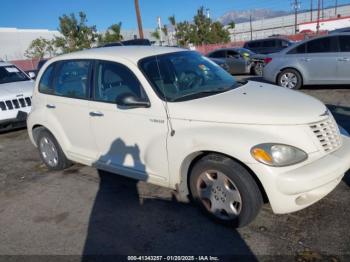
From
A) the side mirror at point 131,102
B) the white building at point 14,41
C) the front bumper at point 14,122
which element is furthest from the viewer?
the white building at point 14,41

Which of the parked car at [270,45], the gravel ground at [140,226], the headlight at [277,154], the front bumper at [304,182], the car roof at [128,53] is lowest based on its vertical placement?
the gravel ground at [140,226]

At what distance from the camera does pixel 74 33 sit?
32406 mm

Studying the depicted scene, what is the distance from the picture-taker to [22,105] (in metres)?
8.13

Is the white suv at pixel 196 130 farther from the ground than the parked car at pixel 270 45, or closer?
farther from the ground

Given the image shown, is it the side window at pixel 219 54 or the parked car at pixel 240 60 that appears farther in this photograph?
the side window at pixel 219 54

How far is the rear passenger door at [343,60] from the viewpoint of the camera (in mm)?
9138

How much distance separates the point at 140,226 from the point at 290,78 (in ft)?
26.2

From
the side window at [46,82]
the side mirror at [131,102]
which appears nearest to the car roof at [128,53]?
the side mirror at [131,102]

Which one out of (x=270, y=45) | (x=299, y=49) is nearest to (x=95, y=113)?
(x=299, y=49)

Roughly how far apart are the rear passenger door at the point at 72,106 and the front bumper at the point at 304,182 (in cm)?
246

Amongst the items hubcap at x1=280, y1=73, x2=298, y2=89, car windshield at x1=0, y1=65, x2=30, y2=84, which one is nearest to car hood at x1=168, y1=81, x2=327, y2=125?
hubcap at x1=280, y1=73, x2=298, y2=89

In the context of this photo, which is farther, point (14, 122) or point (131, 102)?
point (14, 122)

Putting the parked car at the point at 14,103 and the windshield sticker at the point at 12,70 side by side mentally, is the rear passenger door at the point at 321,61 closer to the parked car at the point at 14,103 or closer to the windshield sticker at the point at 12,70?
the parked car at the point at 14,103

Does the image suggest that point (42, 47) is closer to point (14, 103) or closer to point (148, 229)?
point (14, 103)
